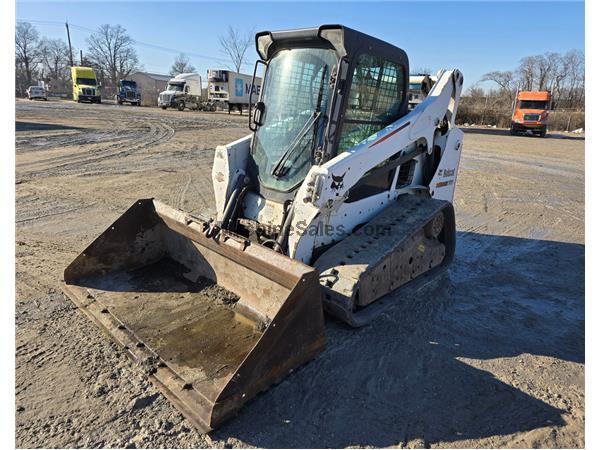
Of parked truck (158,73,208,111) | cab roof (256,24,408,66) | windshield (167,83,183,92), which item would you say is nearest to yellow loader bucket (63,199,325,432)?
cab roof (256,24,408,66)

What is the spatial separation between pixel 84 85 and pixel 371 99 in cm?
4051

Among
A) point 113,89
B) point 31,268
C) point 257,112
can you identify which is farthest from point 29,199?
point 113,89

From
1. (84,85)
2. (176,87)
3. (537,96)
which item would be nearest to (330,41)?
(537,96)

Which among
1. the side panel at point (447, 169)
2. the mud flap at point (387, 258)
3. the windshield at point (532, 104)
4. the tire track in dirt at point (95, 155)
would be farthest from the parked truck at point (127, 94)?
the mud flap at point (387, 258)

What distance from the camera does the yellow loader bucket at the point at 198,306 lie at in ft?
8.48

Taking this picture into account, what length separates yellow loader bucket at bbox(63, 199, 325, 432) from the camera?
8.48 feet

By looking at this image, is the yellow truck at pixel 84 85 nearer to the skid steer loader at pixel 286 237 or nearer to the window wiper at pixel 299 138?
the skid steer loader at pixel 286 237

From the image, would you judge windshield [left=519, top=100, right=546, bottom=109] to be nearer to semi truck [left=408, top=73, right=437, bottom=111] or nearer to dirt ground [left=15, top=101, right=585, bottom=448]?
dirt ground [left=15, top=101, right=585, bottom=448]

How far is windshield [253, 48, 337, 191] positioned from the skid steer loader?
0.5 inches

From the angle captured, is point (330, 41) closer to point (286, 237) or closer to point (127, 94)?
point (286, 237)

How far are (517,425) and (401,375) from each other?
0.77 m

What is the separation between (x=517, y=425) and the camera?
258 centimetres

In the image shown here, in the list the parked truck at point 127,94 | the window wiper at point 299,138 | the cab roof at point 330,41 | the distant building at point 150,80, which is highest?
the distant building at point 150,80

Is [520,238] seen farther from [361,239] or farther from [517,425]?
[517,425]
